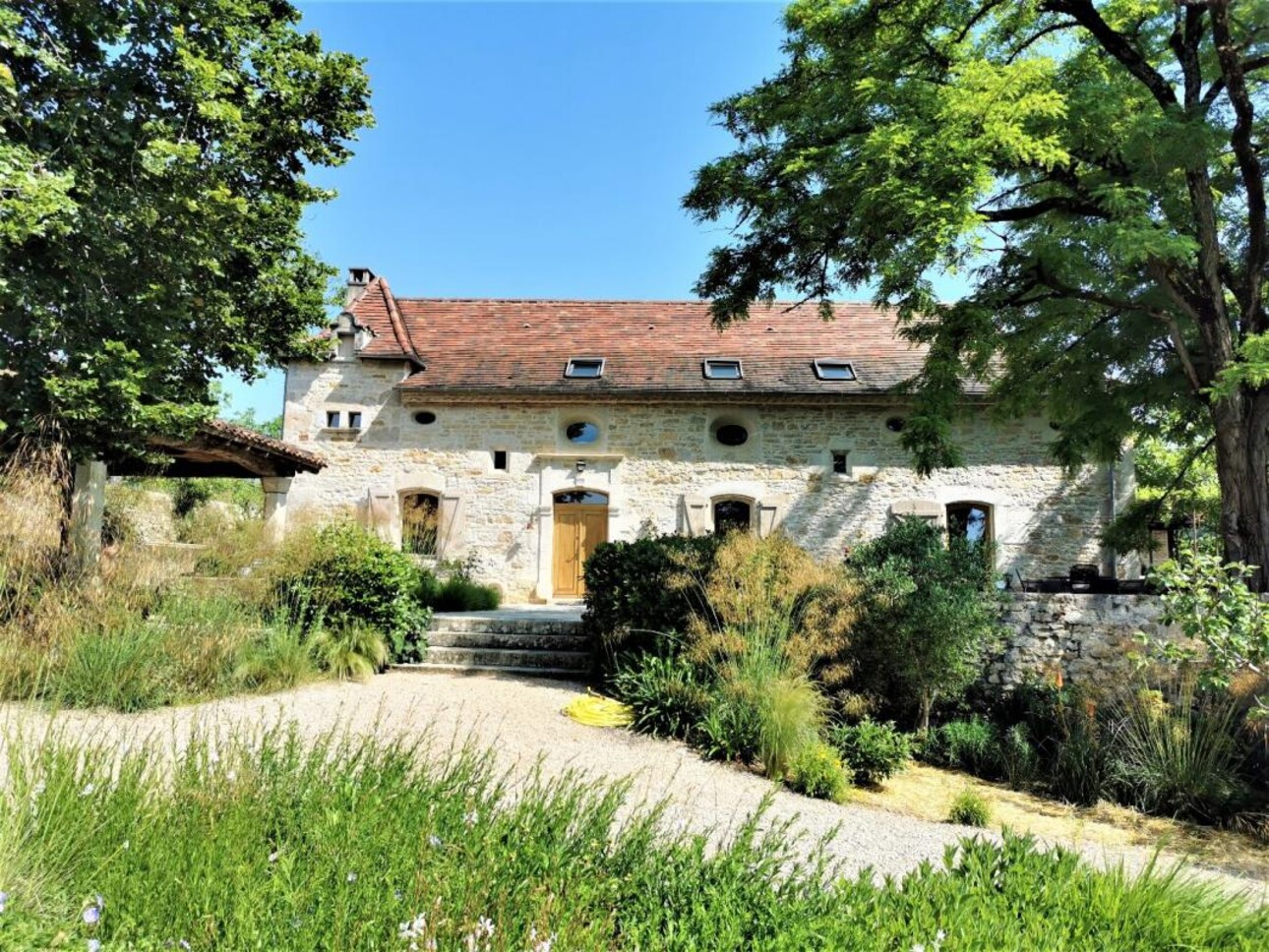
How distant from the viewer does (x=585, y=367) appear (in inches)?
549

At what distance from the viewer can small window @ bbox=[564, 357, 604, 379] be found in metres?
13.7

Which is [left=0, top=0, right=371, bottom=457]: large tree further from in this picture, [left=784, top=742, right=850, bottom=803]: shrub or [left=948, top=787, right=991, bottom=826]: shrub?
[left=948, top=787, right=991, bottom=826]: shrub

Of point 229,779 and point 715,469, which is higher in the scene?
point 715,469

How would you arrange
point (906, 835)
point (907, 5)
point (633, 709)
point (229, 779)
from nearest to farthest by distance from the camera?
point (229, 779) < point (906, 835) < point (633, 709) < point (907, 5)

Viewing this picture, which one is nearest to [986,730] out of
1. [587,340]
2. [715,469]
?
[715,469]

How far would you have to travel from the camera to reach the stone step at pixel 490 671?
7301 millimetres

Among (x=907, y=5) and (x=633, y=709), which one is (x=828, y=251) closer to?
(x=907, y=5)

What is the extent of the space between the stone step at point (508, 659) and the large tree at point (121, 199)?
10.9 ft

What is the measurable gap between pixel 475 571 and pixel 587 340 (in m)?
5.13

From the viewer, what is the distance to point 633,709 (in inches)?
225

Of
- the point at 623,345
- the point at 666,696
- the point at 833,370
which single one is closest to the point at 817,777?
the point at 666,696

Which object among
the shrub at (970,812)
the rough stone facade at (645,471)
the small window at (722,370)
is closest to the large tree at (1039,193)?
the shrub at (970,812)

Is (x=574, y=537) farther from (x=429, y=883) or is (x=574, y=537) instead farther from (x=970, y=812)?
(x=429, y=883)

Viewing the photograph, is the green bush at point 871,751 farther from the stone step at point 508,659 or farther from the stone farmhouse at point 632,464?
the stone farmhouse at point 632,464
